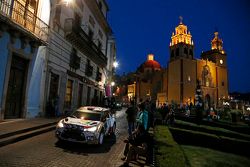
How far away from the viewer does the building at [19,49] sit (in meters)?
11.9

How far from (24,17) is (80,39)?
7974mm

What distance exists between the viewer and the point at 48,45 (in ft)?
53.5

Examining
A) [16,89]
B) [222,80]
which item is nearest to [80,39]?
[16,89]

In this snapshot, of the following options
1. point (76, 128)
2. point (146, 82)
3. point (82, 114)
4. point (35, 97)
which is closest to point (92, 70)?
point (35, 97)

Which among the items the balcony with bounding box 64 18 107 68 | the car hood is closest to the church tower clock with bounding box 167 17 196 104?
the balcony with bounding box 64 18 107 68

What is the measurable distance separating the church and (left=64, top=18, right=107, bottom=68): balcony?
145 feet

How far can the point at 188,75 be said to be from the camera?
6888cm

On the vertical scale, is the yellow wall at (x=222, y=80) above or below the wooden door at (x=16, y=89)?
above

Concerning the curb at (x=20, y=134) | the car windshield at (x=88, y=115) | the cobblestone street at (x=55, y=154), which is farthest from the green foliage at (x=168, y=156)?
the curb at (x=20, y=134)

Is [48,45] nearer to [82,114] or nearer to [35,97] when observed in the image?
[35,97]

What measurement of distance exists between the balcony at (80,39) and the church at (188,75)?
44.2m

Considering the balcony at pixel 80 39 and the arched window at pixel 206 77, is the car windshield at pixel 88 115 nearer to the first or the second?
the balcony at pixel 80 39

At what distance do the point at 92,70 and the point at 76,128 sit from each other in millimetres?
18354

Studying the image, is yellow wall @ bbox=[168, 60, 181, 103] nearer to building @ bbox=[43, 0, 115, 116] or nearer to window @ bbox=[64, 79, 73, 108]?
building @ bbox=[43, 0, 115, 116]
